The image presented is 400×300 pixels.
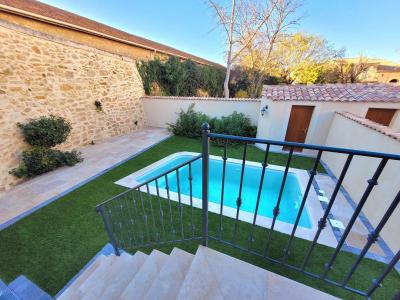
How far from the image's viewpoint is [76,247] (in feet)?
9.34

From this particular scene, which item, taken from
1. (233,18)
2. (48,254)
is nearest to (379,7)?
(233,18)

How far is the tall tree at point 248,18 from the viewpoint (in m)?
9.71

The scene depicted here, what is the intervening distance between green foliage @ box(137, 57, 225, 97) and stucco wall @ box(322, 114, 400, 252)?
9073 mm

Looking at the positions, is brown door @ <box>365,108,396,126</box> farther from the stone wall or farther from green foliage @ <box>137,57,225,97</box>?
the stone wall

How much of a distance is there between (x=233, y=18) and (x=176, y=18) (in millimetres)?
3838

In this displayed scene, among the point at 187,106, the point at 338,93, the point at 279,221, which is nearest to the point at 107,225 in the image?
the point at 279,221

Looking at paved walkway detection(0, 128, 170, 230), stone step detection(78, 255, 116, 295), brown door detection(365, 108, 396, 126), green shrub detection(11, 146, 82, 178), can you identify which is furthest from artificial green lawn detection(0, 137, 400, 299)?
brown door detection(365, 108, 396, 126)

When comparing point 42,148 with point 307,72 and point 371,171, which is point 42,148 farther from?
point 307,72

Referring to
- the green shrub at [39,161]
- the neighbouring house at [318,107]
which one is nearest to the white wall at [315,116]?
the neighbouring house at [318,107]

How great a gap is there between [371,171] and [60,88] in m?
A: 9.05

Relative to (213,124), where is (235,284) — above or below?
above

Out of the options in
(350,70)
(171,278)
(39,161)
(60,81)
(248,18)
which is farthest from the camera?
(350,70)

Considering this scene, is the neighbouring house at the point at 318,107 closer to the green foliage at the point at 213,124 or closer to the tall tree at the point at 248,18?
the green foliage at the point at 213,124

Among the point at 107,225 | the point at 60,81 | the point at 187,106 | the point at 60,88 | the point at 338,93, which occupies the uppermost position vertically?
the point at 60,81
